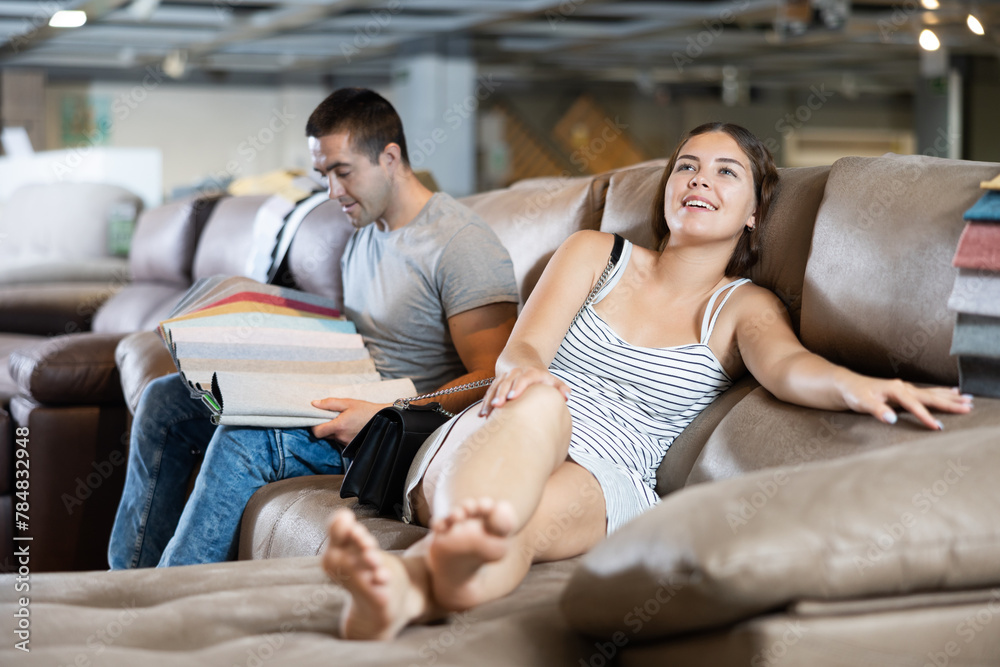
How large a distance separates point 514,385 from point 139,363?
1381mm

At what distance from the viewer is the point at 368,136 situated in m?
2.09

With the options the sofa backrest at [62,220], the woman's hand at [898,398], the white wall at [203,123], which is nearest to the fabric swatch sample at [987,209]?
the woman's hand at [898,398]

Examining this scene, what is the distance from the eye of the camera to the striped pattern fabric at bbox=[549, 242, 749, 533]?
1.53 meters

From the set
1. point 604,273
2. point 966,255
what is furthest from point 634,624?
point 604,273

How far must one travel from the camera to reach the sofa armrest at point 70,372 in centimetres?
247

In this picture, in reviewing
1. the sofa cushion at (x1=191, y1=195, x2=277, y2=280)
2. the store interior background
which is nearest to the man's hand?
the sofa cushion at (x1=191, y1=195, x2=277, y2=280)

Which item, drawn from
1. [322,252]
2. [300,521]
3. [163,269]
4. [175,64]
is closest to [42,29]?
[175,64]

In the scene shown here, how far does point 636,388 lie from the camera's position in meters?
1.59

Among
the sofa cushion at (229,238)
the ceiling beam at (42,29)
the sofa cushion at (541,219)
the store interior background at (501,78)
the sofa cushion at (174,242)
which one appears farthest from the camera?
the store interior background at (501,78)

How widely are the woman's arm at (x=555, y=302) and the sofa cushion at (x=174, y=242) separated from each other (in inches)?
96.8

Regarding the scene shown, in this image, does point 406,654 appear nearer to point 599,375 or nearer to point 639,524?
point 639,524

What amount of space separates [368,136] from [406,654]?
1.41m

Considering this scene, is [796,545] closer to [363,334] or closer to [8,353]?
[363,334]

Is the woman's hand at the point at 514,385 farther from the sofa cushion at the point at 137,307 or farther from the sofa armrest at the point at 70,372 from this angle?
the sofa cushion at the point at 137,307
